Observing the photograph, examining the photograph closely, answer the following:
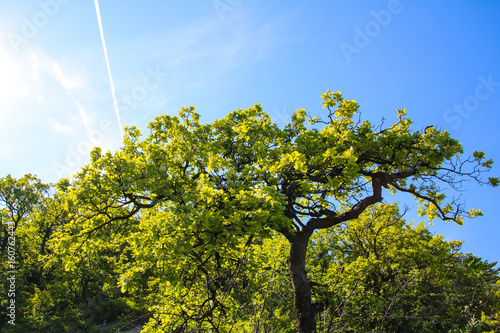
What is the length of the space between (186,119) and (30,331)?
2123 cm

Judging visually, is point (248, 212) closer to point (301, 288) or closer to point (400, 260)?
point (301, 288)

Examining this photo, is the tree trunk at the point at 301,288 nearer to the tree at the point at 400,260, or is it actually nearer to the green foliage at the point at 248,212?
the green foliage at the point at 248,212

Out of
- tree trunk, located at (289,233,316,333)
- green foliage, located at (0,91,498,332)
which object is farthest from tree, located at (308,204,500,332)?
tree trunk, located at (289,233,316,333)

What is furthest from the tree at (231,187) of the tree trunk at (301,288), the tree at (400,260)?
the tree at (400,260)

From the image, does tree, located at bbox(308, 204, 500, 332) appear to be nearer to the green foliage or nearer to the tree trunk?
the green foliage

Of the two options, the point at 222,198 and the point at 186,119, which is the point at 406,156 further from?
the point at 186,119

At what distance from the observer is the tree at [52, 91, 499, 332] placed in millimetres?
6637

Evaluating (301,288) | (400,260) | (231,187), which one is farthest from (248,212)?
(400,260)

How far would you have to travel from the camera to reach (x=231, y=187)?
7.23m

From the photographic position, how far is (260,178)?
25.6ft

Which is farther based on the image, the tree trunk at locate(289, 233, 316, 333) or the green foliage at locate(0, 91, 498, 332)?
the tree trunk at locate(289, 233, 316, 333)

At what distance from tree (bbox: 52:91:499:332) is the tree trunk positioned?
0.03 meters

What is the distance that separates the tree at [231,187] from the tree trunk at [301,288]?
32 millimetres

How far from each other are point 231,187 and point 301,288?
429 cm
